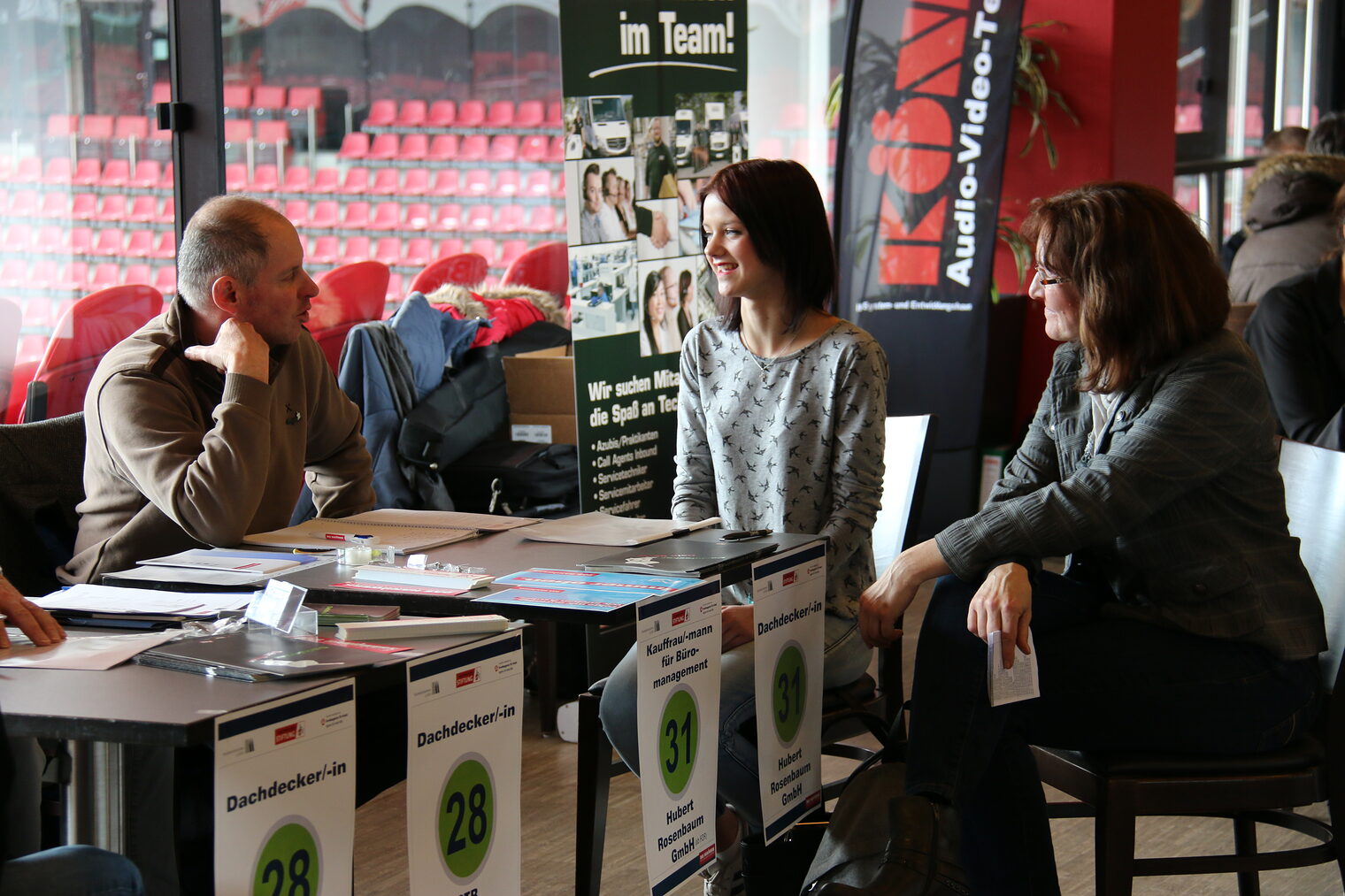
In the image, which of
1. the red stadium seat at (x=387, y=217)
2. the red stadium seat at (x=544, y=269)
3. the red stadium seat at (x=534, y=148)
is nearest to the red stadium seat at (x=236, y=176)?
the red stadium seat at (x=544, y=269)

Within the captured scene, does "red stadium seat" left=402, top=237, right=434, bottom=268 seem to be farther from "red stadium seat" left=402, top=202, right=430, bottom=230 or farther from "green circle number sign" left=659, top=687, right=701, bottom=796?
"green circle number sign" left=659, top=687, right=701, bottom=796

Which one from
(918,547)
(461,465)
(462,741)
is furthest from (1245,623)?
(461,465)

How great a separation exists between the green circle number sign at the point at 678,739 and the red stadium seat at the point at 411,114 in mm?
5555

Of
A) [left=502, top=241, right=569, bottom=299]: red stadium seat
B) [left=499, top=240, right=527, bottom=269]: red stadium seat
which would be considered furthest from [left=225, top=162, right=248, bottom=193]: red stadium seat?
[left=499, top=240, right=527, bottom=269]: red stadium seat

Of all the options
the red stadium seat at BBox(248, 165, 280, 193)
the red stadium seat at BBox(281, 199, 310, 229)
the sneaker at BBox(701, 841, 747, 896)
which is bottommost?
the sneaker at BBox(701, 841, 747, 896)

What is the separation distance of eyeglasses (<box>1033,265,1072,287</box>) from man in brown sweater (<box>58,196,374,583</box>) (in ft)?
4.14

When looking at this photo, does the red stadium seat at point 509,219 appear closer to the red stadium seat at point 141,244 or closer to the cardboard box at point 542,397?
the cardboard box at point 542,397

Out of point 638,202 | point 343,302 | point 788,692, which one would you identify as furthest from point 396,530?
point 343,302

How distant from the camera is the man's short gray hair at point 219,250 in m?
2.41

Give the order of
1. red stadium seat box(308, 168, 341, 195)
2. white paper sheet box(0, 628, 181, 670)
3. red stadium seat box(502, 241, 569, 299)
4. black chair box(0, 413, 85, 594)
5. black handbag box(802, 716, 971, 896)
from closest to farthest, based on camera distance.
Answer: white paper sheet box(0, 628, 181, 670), black handbag box(802, 716, 971, 896), black chair box(0, 413, 85, 594), red stadium seat box(502, 241, 569, 299), red stadium seat box(308, 168, 341, 195)

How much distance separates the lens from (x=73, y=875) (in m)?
1.38

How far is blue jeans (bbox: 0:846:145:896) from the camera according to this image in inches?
53.2

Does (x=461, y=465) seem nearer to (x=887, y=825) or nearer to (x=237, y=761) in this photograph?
(x=887, y=825)

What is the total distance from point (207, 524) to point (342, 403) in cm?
62
